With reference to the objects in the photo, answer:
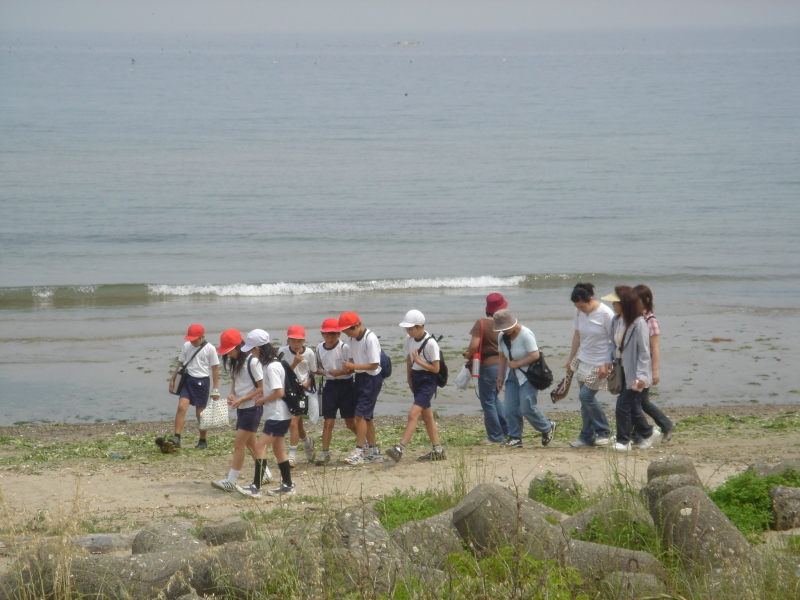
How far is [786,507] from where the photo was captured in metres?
5.79

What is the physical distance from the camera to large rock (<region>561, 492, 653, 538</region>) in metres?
5.35

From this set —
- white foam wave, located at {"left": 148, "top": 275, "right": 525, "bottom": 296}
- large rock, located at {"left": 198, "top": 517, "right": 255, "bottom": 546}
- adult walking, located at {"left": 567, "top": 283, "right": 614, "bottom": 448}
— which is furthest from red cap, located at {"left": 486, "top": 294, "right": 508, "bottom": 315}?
white foam wave, located at {"left": 148, "top": 275, "right": 525, "bottom": 296}

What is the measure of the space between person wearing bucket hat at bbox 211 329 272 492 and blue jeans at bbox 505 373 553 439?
294 cm

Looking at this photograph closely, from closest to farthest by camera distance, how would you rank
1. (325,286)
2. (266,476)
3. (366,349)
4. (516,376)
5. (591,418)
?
(266,476), (366,349), (591,418), (516,376), (325,286)

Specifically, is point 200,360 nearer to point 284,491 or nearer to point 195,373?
point 195,373

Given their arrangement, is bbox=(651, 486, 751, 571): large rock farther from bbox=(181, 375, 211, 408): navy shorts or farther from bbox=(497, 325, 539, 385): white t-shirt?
bbox=(181, 375, 211, 408): navy shorts

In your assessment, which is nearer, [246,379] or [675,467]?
[675,467]

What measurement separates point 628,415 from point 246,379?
12.9ft

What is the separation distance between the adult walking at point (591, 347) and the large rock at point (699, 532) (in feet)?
12.1

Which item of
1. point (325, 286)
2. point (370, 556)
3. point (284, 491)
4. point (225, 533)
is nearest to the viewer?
point (370, 556)

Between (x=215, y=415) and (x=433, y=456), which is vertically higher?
(x=215, y=415)

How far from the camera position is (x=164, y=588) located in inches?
184

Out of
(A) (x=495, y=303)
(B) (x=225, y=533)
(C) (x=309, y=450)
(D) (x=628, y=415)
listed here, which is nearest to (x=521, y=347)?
(A) (x=495, y=303)

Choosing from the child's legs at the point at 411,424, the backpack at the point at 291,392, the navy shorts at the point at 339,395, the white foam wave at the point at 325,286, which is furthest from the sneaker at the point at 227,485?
the white foam wave at the point at 325,286
